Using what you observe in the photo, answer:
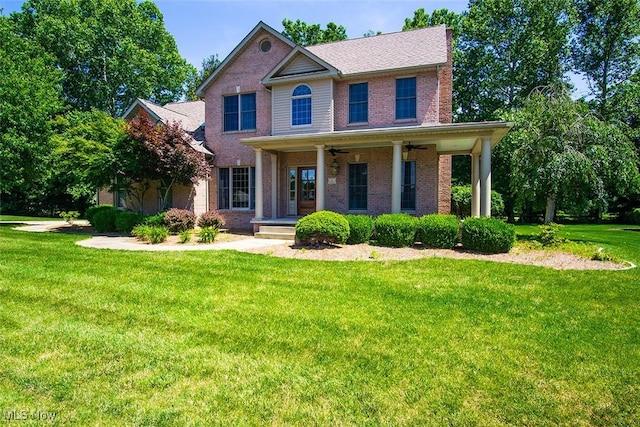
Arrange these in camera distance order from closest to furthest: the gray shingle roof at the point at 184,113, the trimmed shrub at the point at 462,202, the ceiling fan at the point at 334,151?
the ceiling fan at the point at 334,151 → the gray shingle roof at the point at 184,113 → the trimmed shrub at the point at 462,202

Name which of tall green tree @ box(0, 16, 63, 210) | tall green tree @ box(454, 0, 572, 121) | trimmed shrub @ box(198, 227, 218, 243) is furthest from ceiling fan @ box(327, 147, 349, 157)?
tall green tree @ box(454, 0, 572, 121)

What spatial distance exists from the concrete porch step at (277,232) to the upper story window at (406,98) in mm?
6358

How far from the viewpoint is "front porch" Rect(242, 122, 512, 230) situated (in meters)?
12.7

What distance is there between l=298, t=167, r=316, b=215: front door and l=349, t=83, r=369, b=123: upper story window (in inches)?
115

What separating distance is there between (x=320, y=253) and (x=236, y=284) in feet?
13.4

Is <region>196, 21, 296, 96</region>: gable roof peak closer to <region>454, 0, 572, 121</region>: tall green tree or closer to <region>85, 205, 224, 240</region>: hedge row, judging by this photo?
<region>85, 205, 224, 240</region>: hedge row

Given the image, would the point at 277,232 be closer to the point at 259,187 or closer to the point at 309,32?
the point at 259,187

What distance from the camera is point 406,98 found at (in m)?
14.3

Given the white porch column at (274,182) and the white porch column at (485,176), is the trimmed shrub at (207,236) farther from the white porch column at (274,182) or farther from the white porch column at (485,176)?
the white porch column at (485,176)

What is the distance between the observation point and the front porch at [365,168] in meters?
12.7

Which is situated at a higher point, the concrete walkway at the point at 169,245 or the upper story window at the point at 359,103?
the upper story window at the point at 359,103

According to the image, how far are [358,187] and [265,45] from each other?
8001 mm

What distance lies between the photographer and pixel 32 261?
8.27 metres

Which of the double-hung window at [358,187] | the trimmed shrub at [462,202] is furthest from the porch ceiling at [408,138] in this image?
the trimmed shrub at [462,202]
